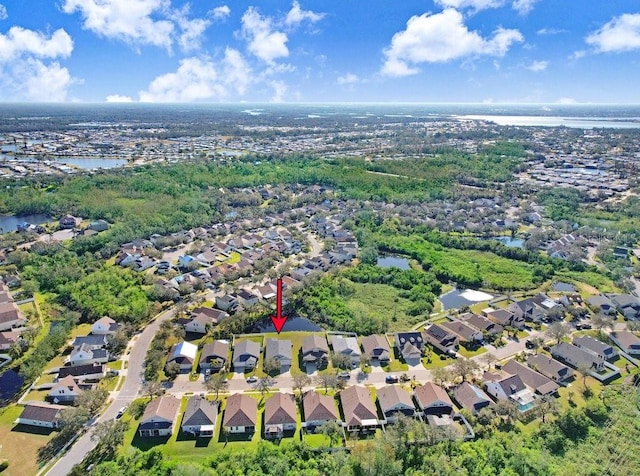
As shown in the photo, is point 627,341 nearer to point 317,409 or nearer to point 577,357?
point 577,357

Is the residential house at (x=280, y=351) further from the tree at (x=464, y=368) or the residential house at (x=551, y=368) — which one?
the residential house at (x=551, y=368)

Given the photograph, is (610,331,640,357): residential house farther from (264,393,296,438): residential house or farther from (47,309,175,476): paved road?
(47,309,175,476): paved road

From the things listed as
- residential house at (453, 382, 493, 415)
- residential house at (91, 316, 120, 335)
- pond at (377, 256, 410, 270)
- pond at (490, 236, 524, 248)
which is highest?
residential house at (91, 316, 120, 335)

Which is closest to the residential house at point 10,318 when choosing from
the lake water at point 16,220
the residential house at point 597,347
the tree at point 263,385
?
the tree at point 263,385

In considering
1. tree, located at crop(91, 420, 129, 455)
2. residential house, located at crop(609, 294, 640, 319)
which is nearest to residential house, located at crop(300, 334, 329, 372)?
tree, located at crop(91, 420, 129, 455)

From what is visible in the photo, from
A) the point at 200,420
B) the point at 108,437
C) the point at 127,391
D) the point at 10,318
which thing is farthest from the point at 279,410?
the point at 10,318

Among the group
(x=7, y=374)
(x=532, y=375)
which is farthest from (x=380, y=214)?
(x=7, y=374)
